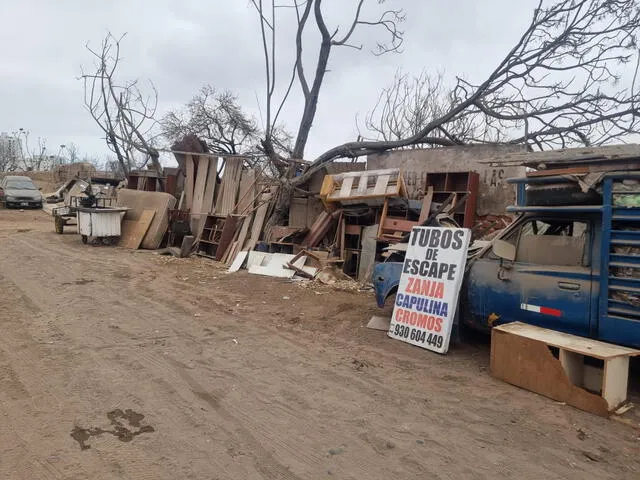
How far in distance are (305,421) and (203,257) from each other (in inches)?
379

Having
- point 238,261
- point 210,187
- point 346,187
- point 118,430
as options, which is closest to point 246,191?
point 210,187

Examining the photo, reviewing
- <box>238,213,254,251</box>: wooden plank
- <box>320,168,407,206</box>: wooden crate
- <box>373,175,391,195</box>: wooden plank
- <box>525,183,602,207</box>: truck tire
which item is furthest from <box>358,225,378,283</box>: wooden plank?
<box>525,183,602,207</box>: truck tire

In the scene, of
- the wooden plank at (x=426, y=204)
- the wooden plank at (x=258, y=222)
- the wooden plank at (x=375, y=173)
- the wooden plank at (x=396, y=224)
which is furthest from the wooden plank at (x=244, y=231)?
the wooden plank at (x=426, y=204)

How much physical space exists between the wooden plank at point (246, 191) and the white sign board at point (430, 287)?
24.7 ft

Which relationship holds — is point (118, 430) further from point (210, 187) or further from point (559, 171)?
point (210, 187)

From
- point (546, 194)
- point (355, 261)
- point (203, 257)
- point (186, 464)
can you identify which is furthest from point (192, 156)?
point (186, 464)

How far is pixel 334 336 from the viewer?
6.00 meters

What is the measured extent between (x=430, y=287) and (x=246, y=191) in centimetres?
842

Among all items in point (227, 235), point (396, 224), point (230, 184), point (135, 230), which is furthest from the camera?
point (135, 230)

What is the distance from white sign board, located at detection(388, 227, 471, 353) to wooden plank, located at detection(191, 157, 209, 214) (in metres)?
9.76

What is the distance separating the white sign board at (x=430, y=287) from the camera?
529cm

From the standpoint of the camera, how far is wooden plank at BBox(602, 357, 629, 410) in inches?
148

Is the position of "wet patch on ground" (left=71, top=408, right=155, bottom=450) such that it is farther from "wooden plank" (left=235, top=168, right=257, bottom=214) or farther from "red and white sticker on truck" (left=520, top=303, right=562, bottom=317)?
"wooden plank" (left=235, top=168, right=257, bottom=214)

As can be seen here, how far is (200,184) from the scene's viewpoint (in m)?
14.5
